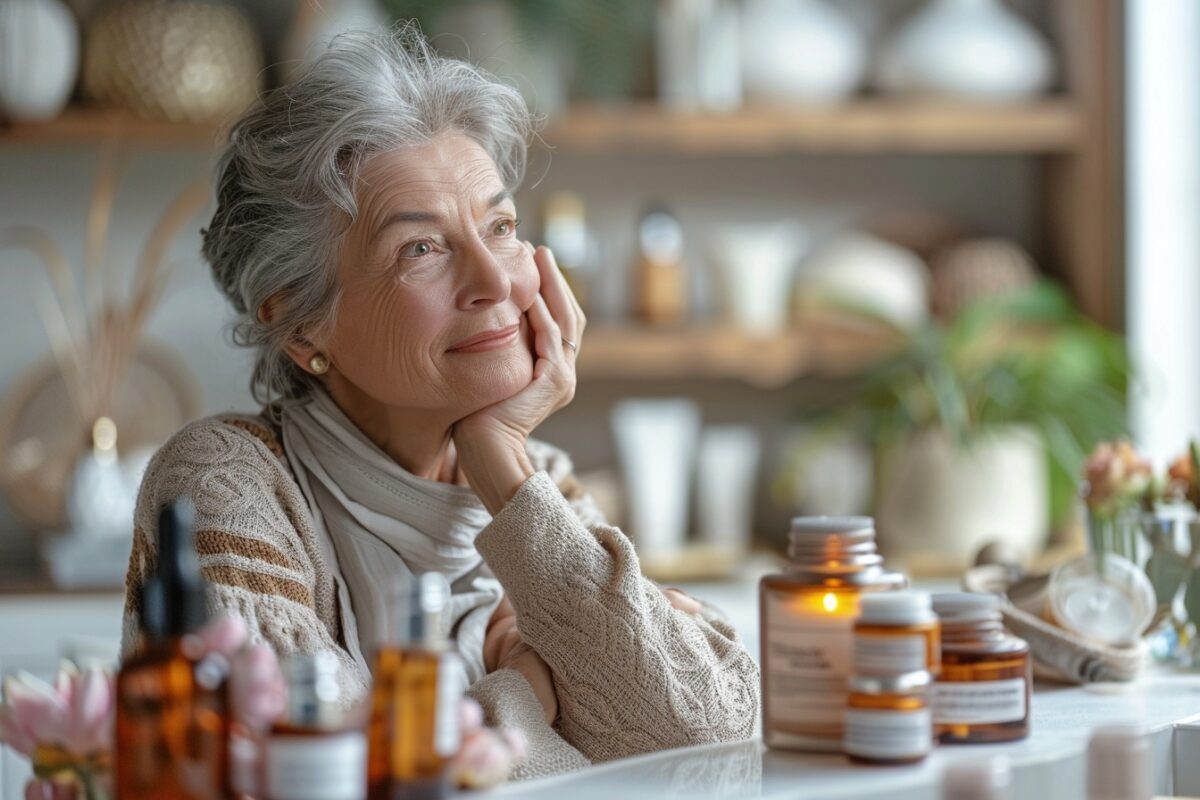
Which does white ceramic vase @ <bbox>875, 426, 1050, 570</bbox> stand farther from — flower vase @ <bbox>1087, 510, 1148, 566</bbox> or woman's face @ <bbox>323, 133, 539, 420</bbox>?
woman's face @ <bbox>323, 133, 539, 420</bbox>

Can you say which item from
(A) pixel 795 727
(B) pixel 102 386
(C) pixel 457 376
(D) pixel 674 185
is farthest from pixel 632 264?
(A) pixel 795 727

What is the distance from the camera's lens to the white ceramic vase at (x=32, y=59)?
10.4ft

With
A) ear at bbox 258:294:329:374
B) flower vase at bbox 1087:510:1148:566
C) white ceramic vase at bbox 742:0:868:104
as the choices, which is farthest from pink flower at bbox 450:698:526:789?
white ceramic vase at bbox 742:0:868:104

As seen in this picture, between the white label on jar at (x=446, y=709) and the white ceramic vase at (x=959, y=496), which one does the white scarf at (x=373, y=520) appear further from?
the white ceramic vase at (x=959, y=496)

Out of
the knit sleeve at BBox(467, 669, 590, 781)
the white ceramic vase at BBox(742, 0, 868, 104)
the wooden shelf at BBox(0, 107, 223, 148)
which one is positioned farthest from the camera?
the white ceramic vase at BBox(742, 0, 868, 104)

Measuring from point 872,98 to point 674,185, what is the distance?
1.65ft

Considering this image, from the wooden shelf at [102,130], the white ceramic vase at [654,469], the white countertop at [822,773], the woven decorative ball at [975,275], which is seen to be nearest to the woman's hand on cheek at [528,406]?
the white countertop at [822,773]

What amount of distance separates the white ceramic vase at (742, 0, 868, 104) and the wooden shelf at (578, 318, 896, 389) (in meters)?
0.51

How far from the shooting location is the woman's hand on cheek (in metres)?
1.50

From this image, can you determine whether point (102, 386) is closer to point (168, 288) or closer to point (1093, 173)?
point (168, 288)

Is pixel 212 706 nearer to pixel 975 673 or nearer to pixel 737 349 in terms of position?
pixel 975 673

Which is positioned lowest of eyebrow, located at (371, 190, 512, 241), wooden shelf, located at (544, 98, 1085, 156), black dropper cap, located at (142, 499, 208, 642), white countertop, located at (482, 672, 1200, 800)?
white countertop, located at (482, 672, 1200, 800)

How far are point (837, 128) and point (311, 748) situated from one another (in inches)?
105

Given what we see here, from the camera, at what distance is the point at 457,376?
1.57 metres
